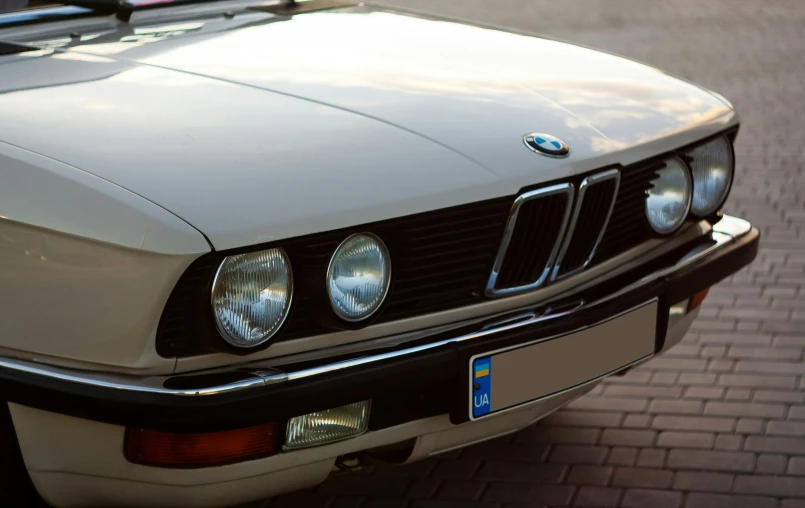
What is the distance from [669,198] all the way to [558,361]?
0.66 meters

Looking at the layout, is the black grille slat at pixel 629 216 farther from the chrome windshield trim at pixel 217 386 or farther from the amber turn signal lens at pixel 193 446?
the amber turn signal lens at pixel 193 446

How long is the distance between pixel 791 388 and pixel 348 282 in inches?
81.1

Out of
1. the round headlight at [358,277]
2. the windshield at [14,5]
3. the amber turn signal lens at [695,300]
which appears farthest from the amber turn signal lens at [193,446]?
the windshield at [14,5]

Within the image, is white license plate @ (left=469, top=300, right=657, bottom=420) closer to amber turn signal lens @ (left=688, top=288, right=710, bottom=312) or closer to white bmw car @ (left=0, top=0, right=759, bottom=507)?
white bmw car @ (left=0, top=0, right=759, bottom=507)

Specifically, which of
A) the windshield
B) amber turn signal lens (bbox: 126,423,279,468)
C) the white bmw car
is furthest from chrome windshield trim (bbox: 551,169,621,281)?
the windshield

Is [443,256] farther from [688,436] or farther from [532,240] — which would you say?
[688,436]

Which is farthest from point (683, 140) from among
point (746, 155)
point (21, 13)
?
point (746, 155)

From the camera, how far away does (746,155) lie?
718 centimetres

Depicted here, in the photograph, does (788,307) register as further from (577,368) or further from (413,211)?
(413,211)

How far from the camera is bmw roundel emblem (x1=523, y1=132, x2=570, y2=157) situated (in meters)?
2.59

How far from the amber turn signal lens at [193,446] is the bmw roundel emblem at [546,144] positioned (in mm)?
868

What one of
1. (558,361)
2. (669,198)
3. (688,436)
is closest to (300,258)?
(558,361)

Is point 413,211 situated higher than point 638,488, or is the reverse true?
point 413,211

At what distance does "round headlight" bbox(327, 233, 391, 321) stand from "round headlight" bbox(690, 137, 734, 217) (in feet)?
3.52
